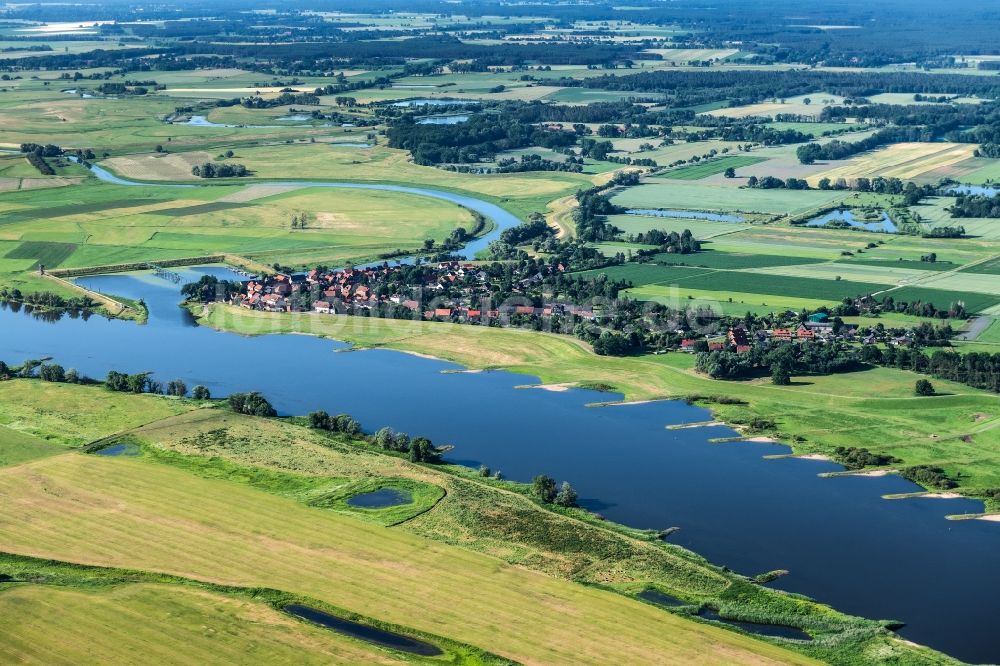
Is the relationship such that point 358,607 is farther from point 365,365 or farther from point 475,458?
point 365,365

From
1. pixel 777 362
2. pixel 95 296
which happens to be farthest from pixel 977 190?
pixel 95 296

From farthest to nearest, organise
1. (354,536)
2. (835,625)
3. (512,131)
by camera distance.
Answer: (512,131)
(354,536)
(835,625)

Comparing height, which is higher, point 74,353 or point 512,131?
point 512,131

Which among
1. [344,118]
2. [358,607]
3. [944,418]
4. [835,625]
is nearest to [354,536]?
[358,607]

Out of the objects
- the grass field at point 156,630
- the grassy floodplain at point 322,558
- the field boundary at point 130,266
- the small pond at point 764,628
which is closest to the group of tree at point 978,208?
the field boundary at point 130,266

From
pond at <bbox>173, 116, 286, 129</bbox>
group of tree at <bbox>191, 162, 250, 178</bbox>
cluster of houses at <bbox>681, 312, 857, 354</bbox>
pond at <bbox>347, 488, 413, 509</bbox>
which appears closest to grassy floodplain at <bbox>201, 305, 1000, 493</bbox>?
cluster of houses at <bbox>681, 312, 857, 354</bbox>

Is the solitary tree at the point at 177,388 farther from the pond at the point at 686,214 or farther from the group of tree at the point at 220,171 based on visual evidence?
the group of tree at the point at 220,171
